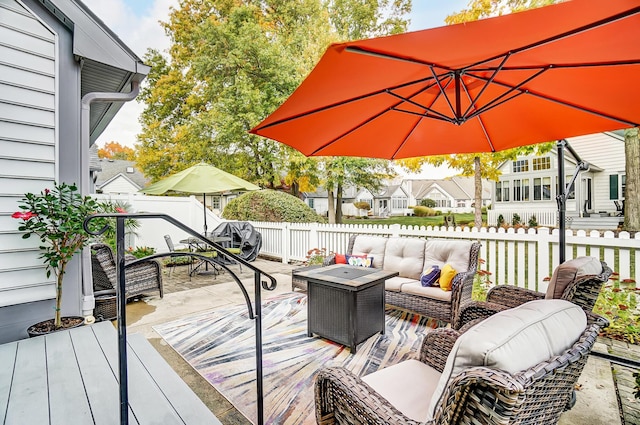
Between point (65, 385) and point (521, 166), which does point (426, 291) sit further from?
point (521, 166)

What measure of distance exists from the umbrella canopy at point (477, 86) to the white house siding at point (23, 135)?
189 centimetres

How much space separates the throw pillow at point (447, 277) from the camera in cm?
372

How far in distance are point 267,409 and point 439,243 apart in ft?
9.75

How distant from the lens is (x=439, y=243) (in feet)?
14.1

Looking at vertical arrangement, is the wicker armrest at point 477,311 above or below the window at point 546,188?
below

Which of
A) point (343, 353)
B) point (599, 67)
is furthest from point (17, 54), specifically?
point (599, 67)

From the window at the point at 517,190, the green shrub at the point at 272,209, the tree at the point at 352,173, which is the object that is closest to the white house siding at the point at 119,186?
the tree at the point at 352,173

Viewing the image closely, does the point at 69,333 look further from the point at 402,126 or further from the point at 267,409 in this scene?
the point at 402,126

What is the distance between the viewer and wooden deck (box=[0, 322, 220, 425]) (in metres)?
1.69

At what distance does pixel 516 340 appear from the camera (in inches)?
39.9

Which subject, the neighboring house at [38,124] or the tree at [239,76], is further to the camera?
the tree at [239,76]

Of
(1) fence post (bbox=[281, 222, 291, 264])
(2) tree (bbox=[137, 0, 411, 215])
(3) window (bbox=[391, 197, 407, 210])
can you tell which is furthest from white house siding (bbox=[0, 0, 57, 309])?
(3) window (bbox=[391, 197, 407, 210])

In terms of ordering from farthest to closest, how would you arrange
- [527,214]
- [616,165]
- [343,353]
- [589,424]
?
[527,214], [616,165], [343,353], [589,424]

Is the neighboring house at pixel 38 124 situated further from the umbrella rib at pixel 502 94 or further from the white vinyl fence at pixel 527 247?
the white vinyl fence at pixel 527 247
